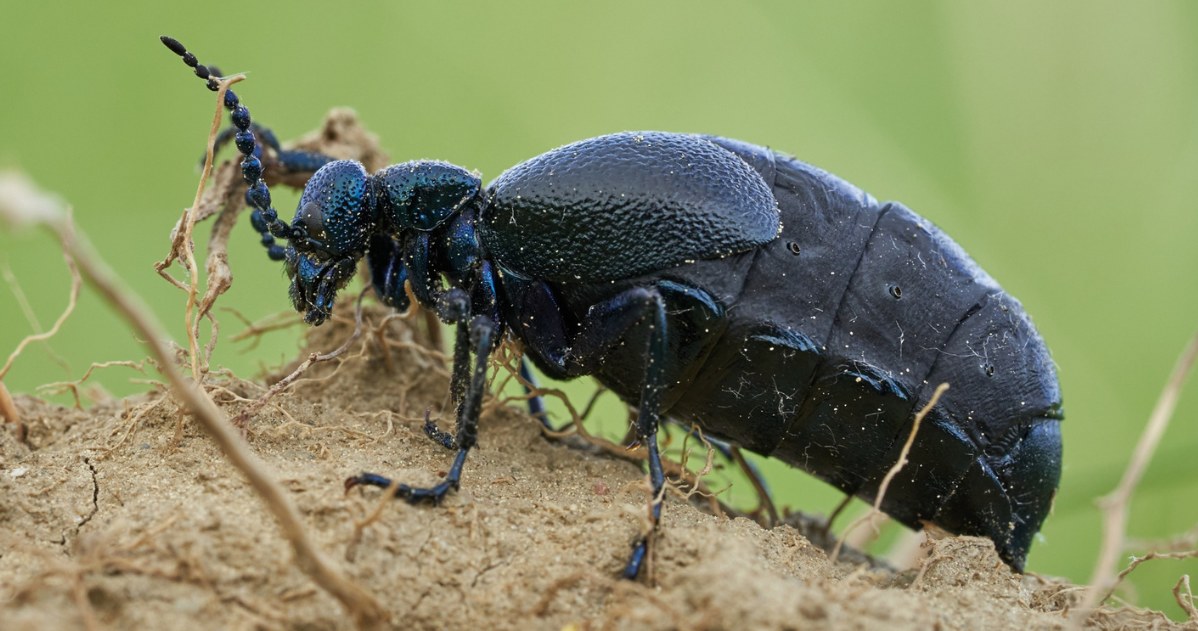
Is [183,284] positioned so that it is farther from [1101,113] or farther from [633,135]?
[1101,113]

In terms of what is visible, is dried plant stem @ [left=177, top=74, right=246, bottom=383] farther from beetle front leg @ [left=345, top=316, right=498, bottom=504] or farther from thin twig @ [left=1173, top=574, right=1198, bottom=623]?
thin twig @ [left=1173, top=574, right=1198, bottom=623]

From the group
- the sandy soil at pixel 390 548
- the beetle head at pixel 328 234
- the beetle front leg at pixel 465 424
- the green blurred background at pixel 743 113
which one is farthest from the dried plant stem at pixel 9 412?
the green blurred background at pixel 743 113

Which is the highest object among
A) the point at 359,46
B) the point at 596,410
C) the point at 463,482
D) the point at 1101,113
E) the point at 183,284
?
the point at 1101,113

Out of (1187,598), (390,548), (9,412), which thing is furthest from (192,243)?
(1187,598)

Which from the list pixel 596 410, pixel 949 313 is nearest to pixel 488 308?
pixel 949 313

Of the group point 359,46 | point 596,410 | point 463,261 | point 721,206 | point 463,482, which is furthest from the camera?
point 359,46

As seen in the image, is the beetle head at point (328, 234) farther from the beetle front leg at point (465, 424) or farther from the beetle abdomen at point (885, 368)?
the beetle abdomen at point (885, 368)

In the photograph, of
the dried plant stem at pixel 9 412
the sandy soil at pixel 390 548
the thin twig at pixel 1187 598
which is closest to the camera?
the sandy soil at pixel 390 548
